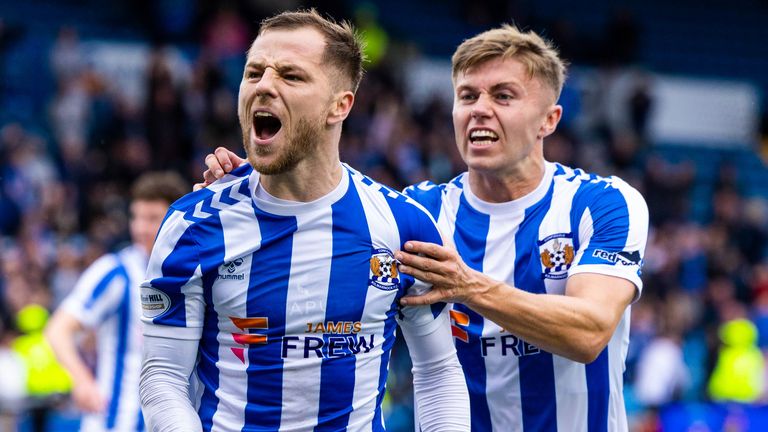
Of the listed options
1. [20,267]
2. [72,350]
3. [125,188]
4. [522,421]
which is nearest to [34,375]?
[20,267]

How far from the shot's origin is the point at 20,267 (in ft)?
36.3

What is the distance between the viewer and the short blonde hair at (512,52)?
4660mm

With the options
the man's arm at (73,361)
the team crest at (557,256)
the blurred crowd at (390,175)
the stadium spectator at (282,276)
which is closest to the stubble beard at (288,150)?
the stadium spectator at (282,276)

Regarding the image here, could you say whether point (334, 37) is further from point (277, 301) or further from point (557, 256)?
point (557, 256)

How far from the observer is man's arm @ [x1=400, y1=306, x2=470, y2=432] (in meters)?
4.02

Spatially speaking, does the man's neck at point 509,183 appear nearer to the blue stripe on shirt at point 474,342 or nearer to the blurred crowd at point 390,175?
the blue stripe on shirt at point 474,342

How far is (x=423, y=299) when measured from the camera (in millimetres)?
3930

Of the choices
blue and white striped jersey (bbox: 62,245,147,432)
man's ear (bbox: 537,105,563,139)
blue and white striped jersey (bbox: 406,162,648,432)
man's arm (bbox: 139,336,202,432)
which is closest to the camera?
man's arm (bbox: 139,336,202,432)

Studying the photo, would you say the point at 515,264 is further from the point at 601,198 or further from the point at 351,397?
the point at 351,397

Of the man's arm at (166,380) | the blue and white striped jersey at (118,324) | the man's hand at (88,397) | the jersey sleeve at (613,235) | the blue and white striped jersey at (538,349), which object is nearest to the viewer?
the man's arm at (166,380)

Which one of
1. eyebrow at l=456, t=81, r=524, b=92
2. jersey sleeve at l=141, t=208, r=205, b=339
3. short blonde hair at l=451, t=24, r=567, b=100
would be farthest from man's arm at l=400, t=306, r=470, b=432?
short blonde hair at l=451, t=24, r=567, b=100

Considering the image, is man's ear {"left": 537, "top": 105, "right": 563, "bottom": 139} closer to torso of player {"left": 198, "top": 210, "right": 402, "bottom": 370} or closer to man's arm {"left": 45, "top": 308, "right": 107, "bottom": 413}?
torso of player {"left": 198, "top": 210, "right": 402, "bottom": 370}

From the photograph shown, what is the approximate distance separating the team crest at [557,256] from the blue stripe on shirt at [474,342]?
0.83 feet

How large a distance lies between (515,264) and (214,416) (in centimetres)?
140
